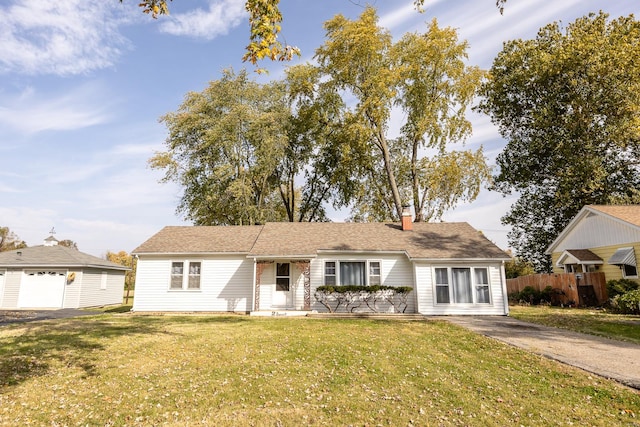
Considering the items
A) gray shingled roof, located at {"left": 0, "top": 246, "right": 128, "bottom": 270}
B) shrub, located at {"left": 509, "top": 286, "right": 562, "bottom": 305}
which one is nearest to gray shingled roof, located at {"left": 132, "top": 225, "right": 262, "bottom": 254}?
gray shingled roof, located at {"left": 0, "top": 246, "right": 128, "bottom": 270}

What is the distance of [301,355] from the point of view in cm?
860

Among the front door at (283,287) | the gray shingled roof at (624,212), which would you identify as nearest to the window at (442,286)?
the front door at (283,287)

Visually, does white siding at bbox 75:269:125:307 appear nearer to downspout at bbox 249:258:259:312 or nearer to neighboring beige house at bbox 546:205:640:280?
downspout at bbox 249:258:259:312

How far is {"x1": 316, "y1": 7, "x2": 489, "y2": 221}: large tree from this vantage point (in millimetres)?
25500

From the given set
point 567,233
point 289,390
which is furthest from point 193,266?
point 567,233

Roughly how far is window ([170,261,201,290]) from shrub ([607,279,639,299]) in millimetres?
21699

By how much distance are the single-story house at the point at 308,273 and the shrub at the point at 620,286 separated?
6625 millimetres

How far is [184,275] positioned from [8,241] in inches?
1955

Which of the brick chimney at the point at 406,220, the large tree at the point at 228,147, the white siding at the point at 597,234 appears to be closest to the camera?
the white siding at the point at 597,234

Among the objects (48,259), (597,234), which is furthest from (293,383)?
(48,259)

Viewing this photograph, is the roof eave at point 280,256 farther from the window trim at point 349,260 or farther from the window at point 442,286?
the window at point 442,286

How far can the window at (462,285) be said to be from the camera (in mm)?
17547

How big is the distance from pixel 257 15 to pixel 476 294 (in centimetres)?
1649

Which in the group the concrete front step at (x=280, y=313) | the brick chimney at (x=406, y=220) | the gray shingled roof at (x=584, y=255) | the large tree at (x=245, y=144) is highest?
the large tree at (x=245, y=144)
